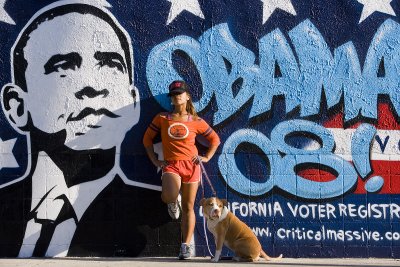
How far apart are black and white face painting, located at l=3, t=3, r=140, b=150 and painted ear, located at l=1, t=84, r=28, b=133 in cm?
6

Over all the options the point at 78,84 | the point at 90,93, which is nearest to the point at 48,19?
the point at 78,84

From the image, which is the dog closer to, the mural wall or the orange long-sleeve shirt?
the mural wall

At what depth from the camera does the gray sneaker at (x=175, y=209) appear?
880 cm

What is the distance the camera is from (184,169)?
868 centimetres

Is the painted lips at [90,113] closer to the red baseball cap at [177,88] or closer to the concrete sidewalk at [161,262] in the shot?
the red baseball cap at [177,88]

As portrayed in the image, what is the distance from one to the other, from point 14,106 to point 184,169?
208cm

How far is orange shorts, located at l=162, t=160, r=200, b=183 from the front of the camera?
340 inches

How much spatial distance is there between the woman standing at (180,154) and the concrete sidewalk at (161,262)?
317 mm

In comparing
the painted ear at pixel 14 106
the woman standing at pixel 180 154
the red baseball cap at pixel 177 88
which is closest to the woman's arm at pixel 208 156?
the woman standing at pixel 180 154

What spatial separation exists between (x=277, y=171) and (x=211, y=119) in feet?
3.21

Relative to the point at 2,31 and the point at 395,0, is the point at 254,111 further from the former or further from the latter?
the point at 2,31

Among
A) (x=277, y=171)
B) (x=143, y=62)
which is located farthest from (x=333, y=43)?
(x=143, y=62)

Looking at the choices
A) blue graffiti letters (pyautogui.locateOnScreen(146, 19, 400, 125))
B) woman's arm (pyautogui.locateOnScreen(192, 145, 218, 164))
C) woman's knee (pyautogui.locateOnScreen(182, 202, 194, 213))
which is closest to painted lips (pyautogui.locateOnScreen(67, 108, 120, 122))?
blue graffiti letters (pyautogui.locateOnScreen(146, 19, 400, 125))

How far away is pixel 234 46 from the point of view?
9.09m
